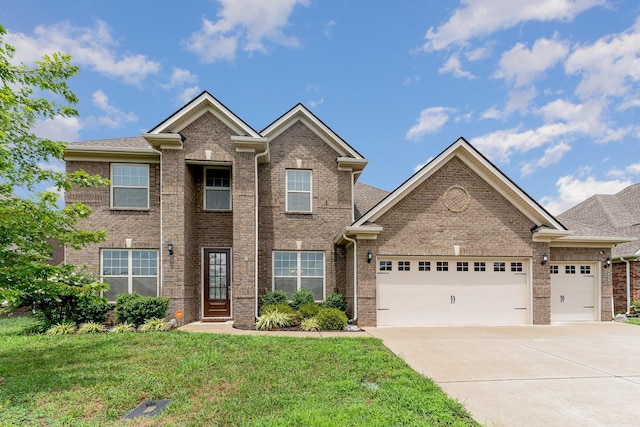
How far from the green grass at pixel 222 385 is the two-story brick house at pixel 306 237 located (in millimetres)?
3847

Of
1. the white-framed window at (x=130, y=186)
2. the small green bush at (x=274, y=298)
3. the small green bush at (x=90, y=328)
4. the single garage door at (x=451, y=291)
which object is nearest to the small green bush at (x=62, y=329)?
the small green bush at (x=90, y=328)

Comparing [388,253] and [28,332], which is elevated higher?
[388,253]

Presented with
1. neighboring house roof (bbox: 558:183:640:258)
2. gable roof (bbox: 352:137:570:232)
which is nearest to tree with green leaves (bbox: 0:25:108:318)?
gable roof (bbox: 352:137:570:232)

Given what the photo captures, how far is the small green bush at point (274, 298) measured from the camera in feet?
41.0

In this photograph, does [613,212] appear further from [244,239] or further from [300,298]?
[244,239]

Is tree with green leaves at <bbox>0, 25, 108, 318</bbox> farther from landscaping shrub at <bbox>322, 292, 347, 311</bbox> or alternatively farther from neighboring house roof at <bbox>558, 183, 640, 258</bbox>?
neighboring house roof at <bbox>558, 183, 640, 258</bbox>

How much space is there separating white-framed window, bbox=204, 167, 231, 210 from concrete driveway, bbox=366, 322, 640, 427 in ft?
23.6

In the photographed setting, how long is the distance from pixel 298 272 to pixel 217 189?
4315 mm

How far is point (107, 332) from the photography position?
10.6 metres

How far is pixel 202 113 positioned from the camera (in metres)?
12.5

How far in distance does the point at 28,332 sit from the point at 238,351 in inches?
283

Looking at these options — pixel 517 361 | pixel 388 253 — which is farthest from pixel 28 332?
pixel 517 361

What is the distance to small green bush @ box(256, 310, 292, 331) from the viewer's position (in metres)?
11.1

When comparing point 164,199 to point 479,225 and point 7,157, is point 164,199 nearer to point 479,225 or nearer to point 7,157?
point 7,157
